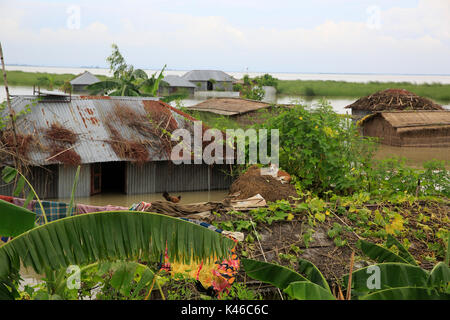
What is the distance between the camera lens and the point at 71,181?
33.1 ft

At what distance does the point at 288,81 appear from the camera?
766cm

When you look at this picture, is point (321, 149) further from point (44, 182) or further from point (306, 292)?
point (44, 182)

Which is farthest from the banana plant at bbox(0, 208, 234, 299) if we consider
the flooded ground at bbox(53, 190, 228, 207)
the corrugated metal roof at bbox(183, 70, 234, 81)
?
the corrugated metal roof at bbox(183, 70, 234, 81)

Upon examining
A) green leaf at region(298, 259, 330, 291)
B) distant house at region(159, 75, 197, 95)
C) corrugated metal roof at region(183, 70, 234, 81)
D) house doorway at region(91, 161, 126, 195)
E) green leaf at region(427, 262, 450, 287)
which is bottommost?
house doorway at region(91, 161, 126, 195)

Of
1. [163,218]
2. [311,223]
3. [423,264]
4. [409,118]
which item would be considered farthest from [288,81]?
[409,118]

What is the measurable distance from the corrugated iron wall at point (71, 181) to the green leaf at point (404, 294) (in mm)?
8801

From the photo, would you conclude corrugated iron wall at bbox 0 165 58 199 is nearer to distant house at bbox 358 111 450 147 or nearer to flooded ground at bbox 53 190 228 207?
flooded ground at bbox 53 190 228 207

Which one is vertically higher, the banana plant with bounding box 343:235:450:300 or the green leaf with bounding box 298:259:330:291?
the banana plant with bounding box 343:235:450:300

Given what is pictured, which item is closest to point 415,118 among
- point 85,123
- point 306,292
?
point 85,123

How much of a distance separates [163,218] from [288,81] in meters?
5.48

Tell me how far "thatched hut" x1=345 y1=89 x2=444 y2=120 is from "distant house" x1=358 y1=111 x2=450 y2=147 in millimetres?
1952

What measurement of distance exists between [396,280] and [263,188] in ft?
13.8

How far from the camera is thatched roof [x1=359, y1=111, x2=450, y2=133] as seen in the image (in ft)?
56.0

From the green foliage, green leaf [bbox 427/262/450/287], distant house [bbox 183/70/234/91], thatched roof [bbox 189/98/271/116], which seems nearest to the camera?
green leaf [bbox 427/262/450/287]
